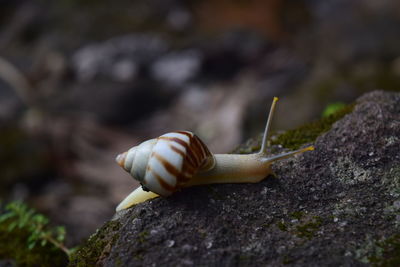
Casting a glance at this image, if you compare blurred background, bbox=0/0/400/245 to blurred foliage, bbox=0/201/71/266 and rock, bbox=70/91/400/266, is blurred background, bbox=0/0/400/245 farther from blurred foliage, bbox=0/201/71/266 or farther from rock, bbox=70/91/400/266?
rock, bbox=70/91/400/266

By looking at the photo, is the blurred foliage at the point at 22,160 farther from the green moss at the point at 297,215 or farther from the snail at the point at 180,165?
the green moss at the point at 297,215

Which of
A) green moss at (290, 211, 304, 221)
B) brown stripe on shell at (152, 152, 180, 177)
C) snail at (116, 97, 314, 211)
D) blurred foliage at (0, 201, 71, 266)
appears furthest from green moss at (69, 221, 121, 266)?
green moss at (290, 211, 304, 221)

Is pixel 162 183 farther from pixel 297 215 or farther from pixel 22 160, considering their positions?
pixel 22 160

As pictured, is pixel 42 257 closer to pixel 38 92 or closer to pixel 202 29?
pixel 38 92

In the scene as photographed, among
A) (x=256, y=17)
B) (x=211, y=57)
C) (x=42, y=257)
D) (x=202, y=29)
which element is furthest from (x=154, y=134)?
(x=42, y=257)

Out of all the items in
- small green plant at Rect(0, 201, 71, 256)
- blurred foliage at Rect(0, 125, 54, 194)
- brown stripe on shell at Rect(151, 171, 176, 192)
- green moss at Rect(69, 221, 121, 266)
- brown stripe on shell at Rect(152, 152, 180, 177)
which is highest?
blurred foliage at Rect(0, 125, 54, 194)

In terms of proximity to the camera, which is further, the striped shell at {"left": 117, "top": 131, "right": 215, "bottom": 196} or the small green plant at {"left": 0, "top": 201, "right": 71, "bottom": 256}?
the small green plant at {"left": 0, "top": 201, "right": 71, "bottom": 256}
